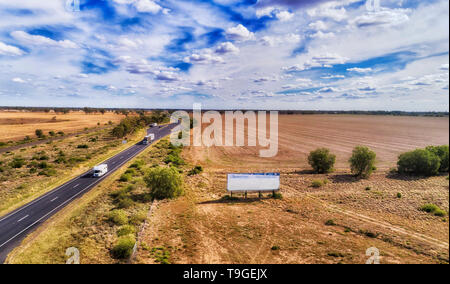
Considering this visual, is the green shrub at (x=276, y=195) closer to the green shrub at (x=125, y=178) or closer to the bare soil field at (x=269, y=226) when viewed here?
the bare soil field at (x=269, y=226)

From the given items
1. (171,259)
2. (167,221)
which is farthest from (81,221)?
(171,259)

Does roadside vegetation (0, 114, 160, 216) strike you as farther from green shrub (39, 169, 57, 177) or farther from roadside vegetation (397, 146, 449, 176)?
roadside vegetation (397, 146, 449, 176)

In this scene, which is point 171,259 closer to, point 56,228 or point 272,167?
point 56,228

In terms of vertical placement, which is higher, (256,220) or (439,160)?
(439,160)

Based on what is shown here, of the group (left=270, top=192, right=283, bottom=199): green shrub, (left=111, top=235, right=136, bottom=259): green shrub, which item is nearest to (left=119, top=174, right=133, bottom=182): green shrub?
(left=111, top=235, right=136, bottom=259): green shrub

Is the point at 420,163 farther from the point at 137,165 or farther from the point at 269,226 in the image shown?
the point at 137,165

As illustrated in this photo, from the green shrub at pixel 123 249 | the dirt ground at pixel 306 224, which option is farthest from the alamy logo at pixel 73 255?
the dirt ground at pixel 306 224
